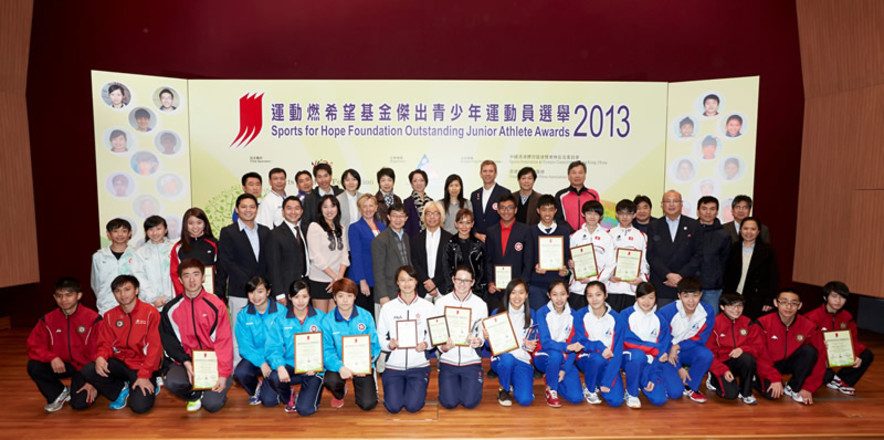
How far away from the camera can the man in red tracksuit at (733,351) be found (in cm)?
424

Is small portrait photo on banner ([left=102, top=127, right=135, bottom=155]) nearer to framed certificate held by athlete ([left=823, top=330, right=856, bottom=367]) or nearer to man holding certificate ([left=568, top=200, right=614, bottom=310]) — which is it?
man holding certificate ([left=568, top=200, right=614, bottom=310])

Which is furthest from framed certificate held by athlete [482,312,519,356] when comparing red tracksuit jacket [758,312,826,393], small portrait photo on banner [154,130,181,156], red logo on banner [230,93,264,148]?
small portrait photo on banner [154,130,181,156]

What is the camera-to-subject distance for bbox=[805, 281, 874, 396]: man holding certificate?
4359mm

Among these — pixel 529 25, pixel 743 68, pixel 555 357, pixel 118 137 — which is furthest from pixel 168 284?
pixel 743 68

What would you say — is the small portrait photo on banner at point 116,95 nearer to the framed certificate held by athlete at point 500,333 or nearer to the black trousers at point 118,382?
the black trousers at point 118,382

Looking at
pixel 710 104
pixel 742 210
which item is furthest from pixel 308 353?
pixel 710 104

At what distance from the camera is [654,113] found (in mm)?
6438

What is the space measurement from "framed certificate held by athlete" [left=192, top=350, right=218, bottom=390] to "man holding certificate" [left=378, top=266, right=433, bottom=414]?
4.45 ft

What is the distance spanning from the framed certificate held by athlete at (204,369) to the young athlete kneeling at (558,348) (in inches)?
108

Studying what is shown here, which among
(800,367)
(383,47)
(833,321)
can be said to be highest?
(383,47)

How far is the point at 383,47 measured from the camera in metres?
6.52

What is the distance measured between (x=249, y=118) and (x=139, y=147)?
4.69 feet

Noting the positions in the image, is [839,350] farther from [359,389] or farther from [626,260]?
[359,389]

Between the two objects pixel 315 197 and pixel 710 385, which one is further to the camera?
→ pixel 315 197
